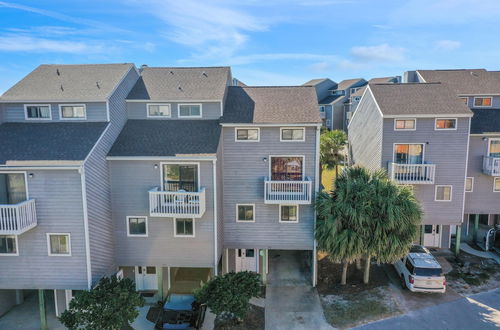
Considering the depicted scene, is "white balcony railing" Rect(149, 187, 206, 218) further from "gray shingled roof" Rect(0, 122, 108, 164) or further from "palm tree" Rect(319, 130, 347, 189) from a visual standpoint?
"palm tree" Rect(319, 130, 347, 189)

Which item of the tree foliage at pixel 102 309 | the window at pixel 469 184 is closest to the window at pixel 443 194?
the window at pixel 469 184

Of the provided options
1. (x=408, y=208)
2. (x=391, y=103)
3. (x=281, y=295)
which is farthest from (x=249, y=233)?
(x=391, y=103)

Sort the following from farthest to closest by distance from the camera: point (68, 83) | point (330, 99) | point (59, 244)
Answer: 1. point (330, 99)
2. point (68, 83)
3. point (59, 244)

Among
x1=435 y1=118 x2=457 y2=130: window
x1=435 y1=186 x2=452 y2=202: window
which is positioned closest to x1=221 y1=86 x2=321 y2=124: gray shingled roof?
x1=435 y1=118 x2=457 y2=130: window

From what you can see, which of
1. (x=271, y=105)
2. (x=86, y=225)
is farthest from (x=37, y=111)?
(x=271, y=105)

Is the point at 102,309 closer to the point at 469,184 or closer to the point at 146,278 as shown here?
the point at 146,278

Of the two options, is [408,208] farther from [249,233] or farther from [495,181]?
[495,181]

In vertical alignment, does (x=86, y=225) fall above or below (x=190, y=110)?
below
